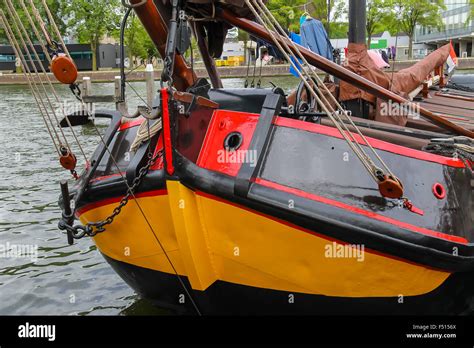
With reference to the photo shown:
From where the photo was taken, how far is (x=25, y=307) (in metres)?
6.77

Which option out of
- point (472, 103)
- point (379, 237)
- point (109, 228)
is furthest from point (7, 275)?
point (472, 103)

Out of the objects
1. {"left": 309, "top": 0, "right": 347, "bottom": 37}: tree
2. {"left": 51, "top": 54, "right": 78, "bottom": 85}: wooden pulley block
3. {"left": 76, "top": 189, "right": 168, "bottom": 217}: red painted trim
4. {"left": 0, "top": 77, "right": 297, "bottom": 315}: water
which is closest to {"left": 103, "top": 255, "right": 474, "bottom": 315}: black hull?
{"left": 76, "top": 189, "right": 168, "bottom": 217}: red painted trim

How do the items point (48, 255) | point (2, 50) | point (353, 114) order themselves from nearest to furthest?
point (353, 114), point (48, 255), point (2, 50)

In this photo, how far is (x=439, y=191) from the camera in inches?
175

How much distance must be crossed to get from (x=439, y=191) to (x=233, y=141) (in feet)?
5.08

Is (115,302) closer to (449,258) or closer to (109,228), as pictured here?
(109,228)

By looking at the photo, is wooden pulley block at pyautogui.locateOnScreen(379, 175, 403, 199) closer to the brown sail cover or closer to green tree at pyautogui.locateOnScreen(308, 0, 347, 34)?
the brown sail cover

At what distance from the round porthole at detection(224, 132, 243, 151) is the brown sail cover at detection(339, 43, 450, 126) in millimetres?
1724

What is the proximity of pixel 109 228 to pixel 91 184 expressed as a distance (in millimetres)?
387

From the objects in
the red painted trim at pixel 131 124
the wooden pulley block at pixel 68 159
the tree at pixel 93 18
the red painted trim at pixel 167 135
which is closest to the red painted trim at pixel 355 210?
the red painted trim at pixel 167 135

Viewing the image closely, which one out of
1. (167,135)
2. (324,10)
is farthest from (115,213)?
(324,10)

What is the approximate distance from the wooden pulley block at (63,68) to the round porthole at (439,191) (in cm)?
266

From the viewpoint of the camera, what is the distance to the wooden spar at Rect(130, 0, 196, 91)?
4766 millimetres

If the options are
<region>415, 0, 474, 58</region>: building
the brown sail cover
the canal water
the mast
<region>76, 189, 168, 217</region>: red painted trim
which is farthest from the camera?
<region>415, 0, 474, 58</region>: building
